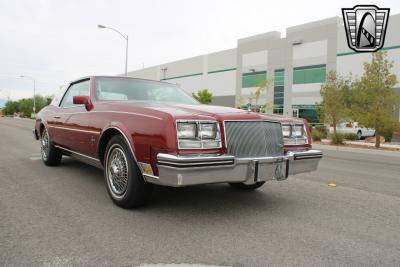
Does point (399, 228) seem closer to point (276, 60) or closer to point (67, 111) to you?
point (67, 111)

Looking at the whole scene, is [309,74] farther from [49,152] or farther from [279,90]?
[49,152]

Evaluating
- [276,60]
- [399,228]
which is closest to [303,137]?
[399,228]

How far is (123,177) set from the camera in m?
3.87

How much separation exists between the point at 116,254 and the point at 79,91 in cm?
361

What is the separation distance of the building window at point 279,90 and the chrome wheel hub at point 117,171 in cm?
3733

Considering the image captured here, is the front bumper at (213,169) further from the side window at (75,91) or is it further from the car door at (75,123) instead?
the side window at (75,91)

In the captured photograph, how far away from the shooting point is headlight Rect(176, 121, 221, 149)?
3.29 meters

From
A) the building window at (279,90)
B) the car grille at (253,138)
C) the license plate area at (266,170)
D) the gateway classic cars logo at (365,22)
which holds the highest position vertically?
the gateway classic cars logo at (365,22)

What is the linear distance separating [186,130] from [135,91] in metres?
1.87

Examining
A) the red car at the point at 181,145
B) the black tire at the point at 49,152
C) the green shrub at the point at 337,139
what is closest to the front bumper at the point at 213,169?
the red car at the point at 181,145

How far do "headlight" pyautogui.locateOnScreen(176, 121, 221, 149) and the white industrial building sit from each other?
30.2 m

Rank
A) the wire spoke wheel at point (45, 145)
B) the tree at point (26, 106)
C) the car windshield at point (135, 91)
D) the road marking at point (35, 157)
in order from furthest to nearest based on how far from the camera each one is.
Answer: the tree at point (26, 106)
the road marking at point (35, 157)
the wire spoke wheel at point (45, 145)
the car windshield at point (135, 91)

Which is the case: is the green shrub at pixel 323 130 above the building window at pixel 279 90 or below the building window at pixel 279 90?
below

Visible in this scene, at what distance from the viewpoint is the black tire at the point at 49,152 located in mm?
6395
